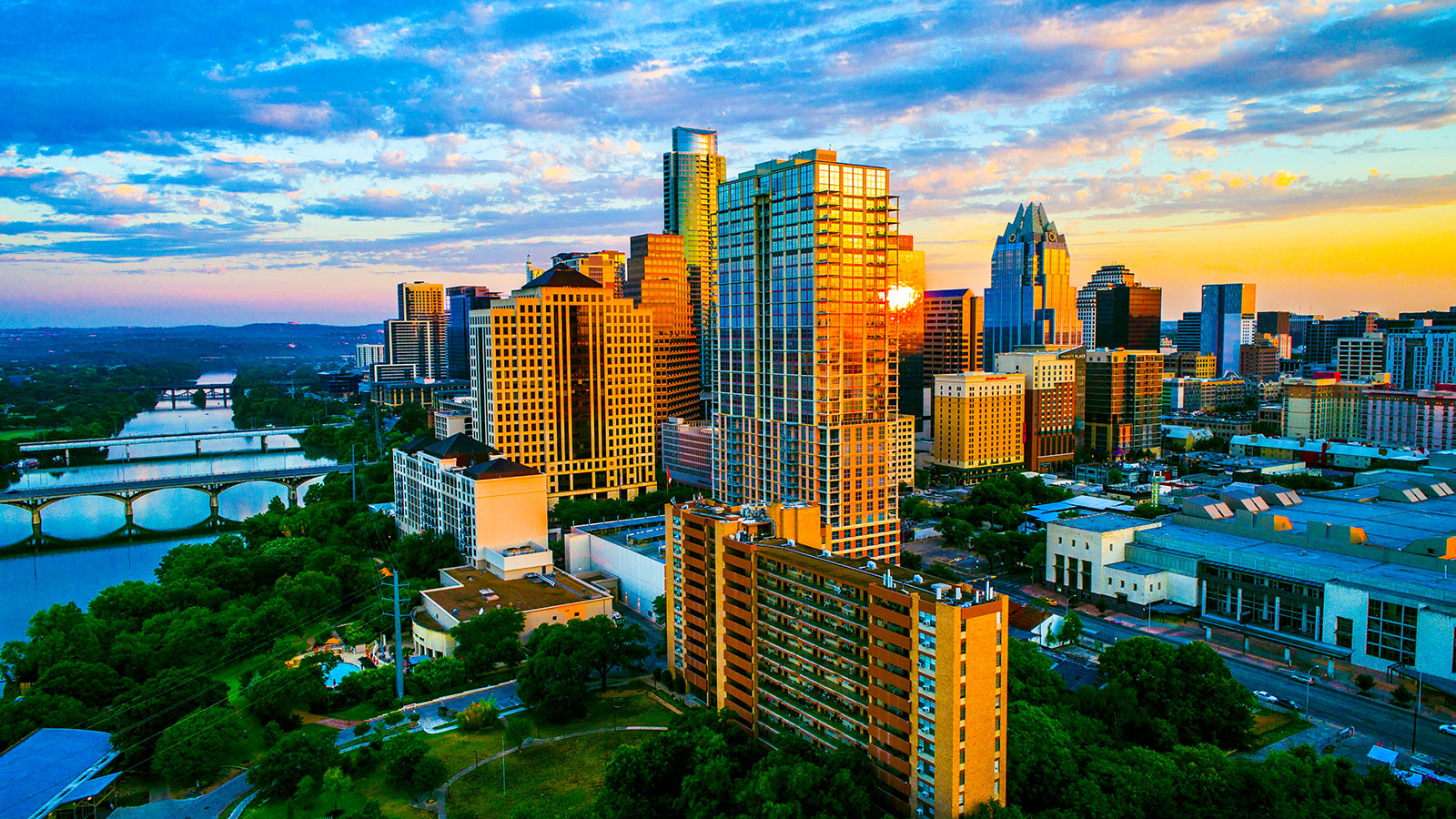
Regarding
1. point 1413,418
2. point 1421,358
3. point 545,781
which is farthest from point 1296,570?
point 1421,358

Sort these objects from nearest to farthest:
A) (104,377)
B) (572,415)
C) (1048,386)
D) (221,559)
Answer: (221,559), (572,415), (1048,386), (104,377)

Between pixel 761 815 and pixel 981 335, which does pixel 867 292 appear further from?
pixel 981 335

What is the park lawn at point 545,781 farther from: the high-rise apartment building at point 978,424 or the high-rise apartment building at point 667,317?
the high-rise apartment building at point 978,424

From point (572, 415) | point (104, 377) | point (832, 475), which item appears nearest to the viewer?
point (832, 475)

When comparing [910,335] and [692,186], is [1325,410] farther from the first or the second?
[692,186]

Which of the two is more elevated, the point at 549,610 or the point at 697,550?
the point at 697,550

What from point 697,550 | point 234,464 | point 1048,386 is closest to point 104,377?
point 234,464

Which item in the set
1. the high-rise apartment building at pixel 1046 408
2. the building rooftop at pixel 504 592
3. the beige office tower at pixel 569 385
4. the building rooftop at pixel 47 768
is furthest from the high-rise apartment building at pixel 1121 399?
the building rooftop at pixel 47 768

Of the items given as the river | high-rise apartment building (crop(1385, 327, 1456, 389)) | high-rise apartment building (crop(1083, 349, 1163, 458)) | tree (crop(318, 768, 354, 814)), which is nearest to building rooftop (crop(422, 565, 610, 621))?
tree (crop(318, 768, 354, 814))
